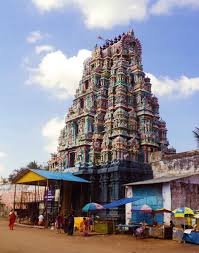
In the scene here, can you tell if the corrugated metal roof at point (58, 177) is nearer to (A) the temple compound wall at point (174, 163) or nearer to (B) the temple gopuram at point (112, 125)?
(B) the temple gopuram at point (112, 125)

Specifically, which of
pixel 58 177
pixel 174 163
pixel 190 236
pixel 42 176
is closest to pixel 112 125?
pixel 174 163

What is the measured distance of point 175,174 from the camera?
27.7m

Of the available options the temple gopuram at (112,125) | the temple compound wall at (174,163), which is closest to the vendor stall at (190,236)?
the temple compound wall at (174,163)

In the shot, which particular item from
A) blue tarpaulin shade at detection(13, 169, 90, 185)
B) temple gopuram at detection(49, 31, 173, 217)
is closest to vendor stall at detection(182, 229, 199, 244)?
temple gopuram at detection(49, 31, 173, 217)

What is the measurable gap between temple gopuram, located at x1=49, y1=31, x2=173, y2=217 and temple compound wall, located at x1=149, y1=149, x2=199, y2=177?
0.85m

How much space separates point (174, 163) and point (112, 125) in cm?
725

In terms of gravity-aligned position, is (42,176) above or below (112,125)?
below

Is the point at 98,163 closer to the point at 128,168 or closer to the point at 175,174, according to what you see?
the point at 128,168

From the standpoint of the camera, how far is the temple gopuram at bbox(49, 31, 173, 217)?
30.1 meters

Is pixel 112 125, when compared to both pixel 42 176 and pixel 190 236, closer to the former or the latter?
pixel 42 176

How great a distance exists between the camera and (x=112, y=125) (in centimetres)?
3288

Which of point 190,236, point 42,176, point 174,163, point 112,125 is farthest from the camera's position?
point 112,125

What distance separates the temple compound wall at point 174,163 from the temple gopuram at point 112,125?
85 centimetres

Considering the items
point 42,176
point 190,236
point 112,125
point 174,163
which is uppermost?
point 112,125
